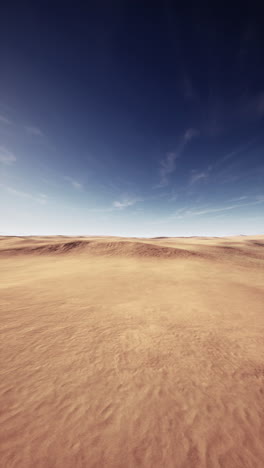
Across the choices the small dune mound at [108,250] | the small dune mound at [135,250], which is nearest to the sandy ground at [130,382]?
the small dune mound at [135,250]

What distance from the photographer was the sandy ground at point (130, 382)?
269 cm

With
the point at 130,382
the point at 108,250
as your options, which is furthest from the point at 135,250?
the point at 130,382

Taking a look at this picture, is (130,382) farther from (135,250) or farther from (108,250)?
(108,250)

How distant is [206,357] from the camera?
4801 millimetres

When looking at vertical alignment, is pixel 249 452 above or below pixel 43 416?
below

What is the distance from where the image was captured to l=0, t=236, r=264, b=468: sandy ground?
2.69 meters

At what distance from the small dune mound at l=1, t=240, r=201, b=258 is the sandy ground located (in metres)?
13.6

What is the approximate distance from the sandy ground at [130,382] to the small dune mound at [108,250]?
13.6 metres

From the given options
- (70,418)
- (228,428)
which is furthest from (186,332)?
(70,418)

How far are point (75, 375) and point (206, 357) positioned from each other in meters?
3.50

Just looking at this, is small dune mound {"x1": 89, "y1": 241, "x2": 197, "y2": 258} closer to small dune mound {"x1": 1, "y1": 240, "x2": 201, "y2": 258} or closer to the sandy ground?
small dune mound {"x1": 1, "y1": 240, "x2": 201, "y2": 258}

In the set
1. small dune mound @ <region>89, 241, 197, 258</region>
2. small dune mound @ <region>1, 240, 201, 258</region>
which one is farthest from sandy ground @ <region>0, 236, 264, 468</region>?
small dune mound @ <region>1, 240, 201, 258</region>

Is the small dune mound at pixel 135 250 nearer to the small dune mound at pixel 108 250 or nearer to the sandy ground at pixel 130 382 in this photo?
the small dune mound at pixel 108 250

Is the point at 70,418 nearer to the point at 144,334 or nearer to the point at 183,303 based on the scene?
the point at 144,334
